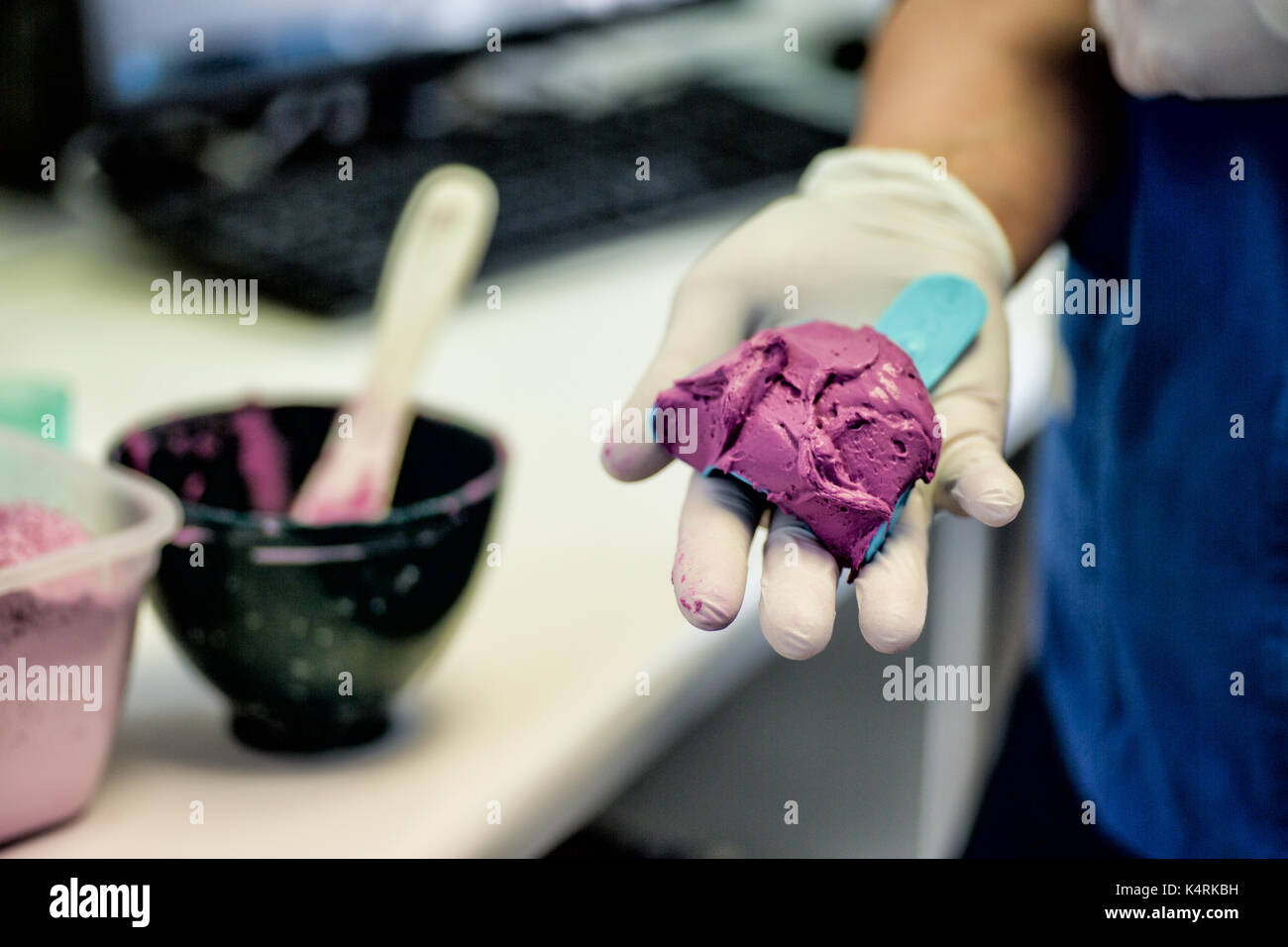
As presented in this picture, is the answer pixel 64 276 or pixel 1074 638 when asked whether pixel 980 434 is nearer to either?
pixel 1074 638

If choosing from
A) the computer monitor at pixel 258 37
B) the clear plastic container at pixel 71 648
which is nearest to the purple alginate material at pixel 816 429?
the clear plastic container at pixel 71 648

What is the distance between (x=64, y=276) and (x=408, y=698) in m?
0.59

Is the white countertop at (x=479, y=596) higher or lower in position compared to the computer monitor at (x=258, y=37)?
lower

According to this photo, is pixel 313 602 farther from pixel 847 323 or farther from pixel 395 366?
pixel 847 323

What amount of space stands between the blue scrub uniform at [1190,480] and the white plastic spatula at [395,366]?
1.15 ft

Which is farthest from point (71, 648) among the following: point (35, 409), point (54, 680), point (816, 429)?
point (816, 429)

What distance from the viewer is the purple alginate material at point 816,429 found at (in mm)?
502

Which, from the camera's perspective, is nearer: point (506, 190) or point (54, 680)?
point (54, 680)

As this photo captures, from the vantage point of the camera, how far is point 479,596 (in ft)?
2.28

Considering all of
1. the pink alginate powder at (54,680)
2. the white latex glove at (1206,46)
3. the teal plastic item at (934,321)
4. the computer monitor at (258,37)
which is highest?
the computer monitor at (258,37)

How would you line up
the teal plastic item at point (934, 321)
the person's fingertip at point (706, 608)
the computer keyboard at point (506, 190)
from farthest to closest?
the computer keyboard at point (506, 190) < the teal plastic item at point (934, 321) < the person's fingertip at point (706, 608)

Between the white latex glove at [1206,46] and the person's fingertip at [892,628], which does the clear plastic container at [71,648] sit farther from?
the white latex glove at [1206,46]

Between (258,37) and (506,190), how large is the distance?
0.24 metres

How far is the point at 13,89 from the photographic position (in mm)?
1062
